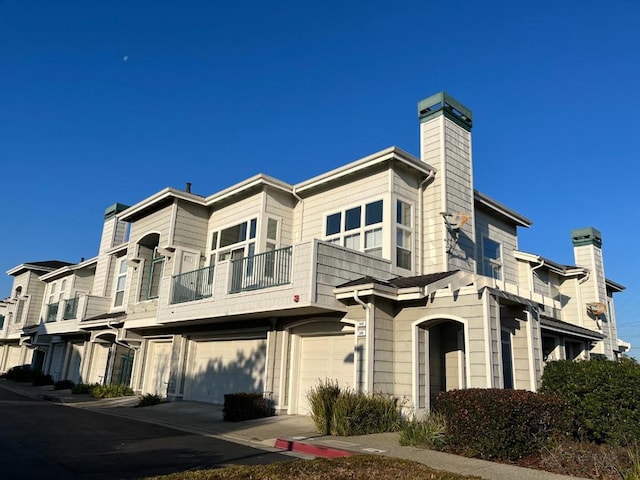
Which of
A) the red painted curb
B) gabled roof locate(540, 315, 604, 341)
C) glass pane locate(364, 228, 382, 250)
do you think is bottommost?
the red painted curb

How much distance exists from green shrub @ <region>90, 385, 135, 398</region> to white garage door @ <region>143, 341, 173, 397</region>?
2.89ft

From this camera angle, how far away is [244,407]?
13.6 m

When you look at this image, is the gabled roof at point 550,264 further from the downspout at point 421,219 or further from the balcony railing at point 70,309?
the balcony railing at point 70,309

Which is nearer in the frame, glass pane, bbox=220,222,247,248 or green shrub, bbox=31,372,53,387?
glass pane, bbox=220,222,247,248

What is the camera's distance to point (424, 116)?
1662cm

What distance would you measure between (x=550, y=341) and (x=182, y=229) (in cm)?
1424

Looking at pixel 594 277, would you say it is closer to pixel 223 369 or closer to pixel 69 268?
pixel 223 369

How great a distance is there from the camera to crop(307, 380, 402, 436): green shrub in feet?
34.8

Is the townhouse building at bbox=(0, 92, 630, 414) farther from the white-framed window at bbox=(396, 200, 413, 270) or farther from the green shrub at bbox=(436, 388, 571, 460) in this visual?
the green shrub at bbox=(436, 388, 571, 460)

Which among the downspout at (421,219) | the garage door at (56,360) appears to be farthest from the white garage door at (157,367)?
the garage door at (56,360)

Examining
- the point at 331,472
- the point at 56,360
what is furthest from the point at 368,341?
the point at 56,360

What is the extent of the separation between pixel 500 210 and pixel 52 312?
2543 centimetres

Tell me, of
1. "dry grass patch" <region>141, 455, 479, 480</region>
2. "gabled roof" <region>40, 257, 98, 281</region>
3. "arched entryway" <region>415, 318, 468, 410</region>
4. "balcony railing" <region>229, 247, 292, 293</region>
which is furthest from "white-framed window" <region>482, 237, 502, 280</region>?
"gabled roof" <region>40, 257, 98, 281</region>

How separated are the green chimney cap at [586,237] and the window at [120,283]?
23.1 meters
